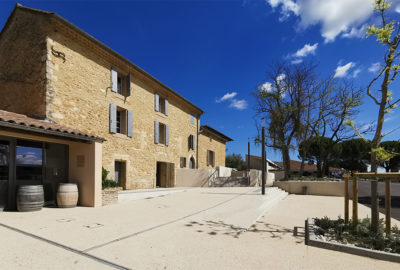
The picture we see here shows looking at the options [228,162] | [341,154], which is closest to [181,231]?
[228,162]

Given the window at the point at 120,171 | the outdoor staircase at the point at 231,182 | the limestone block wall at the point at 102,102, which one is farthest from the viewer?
the outdoor staircase at the point at 231,182

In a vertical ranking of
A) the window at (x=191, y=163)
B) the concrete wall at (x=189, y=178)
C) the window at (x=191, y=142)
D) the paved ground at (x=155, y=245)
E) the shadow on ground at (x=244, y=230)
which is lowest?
the concrete wall at (x=189, y=178)

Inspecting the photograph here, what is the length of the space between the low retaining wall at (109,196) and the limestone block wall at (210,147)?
453 inches

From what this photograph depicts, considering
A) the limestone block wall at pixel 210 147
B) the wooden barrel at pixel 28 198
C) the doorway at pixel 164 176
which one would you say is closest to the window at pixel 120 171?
the doorway at pixel 164 176

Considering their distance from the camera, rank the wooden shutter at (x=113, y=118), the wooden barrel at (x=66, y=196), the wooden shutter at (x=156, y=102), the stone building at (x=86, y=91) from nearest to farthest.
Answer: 1. the wooden barrel at (x=66, y=196)
2. the stone building at (x=86, y=91)
3. the wooden shutter at (x=113, y=118)
4. the wooden shutter at (x=156, y=102)

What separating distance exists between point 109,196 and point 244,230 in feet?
16.1

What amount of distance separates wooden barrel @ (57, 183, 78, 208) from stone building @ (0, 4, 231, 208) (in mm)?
2697

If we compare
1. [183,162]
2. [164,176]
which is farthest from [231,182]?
[164,176]

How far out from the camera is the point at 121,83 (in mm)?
12016

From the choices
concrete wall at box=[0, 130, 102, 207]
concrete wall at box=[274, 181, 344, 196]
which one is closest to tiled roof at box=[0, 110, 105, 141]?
concrete wall at box=[0, 130, 102, 207]

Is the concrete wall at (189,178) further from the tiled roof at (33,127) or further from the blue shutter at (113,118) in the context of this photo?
the tiled roof at (33,127)

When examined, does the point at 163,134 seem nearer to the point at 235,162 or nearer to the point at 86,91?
the point at 86,91

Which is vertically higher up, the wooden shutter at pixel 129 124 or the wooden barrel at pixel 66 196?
the wooden shutter at pixel 129 124

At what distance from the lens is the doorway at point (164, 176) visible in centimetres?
1521
